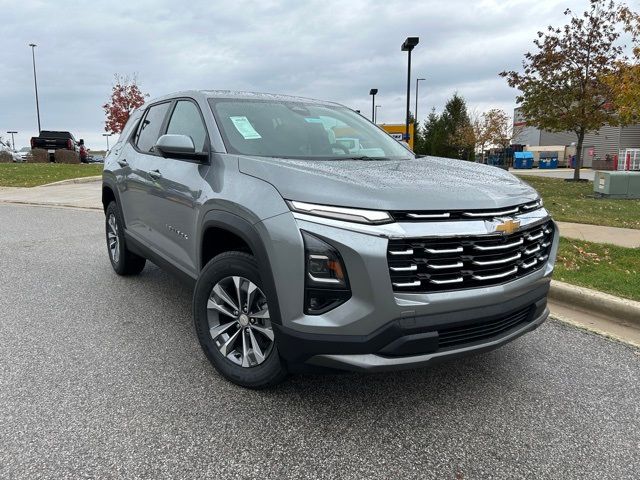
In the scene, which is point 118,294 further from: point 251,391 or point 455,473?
point 455,473

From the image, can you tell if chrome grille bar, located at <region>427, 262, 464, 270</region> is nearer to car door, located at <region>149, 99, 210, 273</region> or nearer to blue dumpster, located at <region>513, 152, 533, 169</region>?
car door, located at <region>149, 99, 210, 273</region>

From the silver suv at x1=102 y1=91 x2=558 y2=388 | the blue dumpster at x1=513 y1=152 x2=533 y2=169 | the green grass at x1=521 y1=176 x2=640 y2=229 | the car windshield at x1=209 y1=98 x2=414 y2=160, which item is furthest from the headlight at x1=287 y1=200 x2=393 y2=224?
the blue dumpster at x1=513 y1=152 x2=533 y2=169

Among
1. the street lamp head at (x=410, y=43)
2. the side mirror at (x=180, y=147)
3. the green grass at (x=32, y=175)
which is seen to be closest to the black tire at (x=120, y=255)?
the side mirror at (x=180, y=147)

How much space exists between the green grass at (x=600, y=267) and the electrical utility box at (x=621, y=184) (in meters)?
8.14

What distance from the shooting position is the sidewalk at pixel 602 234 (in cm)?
690

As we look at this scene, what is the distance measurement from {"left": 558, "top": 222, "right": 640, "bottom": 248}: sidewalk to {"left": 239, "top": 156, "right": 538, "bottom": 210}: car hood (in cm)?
459

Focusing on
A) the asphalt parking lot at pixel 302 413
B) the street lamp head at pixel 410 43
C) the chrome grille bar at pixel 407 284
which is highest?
the street lamp head at pixel 410 43

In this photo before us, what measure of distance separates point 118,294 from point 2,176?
1651 cm

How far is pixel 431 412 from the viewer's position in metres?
2.82

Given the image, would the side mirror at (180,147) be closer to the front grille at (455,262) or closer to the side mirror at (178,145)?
the side mirror at (178,145)

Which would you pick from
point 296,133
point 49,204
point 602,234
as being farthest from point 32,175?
point 602,234

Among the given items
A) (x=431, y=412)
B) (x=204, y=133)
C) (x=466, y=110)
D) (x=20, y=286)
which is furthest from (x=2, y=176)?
(x=466, y=110)

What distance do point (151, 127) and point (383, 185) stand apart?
2828mm

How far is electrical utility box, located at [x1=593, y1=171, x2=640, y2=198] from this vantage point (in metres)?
13.4
